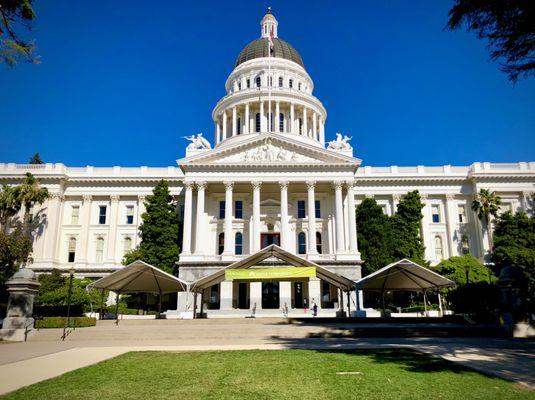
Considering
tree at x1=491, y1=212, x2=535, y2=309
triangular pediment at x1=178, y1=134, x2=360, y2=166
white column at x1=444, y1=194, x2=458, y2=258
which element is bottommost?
tree at x1=491, y1=212, x2=535, y2=309

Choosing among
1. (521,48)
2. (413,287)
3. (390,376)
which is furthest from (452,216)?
(390,376)

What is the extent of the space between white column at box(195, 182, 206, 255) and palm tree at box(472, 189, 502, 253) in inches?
1366

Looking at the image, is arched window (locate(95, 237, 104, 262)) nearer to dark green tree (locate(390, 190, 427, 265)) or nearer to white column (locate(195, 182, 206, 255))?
white column (locate(195, 182, 206, 255))

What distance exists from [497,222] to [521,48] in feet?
145

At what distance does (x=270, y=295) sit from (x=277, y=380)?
37.5 metres

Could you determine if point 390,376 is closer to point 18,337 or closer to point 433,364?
point 433,364

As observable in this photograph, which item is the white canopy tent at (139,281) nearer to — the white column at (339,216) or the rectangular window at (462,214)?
the white column at (339,216)

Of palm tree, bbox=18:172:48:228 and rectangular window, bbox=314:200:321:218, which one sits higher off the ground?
palm tree, bbox=18:172:48:228

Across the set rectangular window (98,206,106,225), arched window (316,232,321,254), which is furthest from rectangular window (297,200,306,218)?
rectangular window (98,206,106,225)

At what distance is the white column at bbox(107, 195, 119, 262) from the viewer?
186 feet

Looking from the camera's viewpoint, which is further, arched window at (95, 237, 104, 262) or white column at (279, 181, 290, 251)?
arched window at (95, 237, 104, 262)

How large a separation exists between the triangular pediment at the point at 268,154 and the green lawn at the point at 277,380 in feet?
119

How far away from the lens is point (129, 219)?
58906 mm

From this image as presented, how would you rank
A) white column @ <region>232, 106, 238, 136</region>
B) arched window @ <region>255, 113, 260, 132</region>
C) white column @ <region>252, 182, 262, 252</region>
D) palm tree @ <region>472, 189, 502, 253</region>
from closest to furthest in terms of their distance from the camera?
white column @ <region>252, 182, 262, 252</region>, palm tree @ <region>472, 189, 502, 253</region>, white column @ <region>232, 106, 238, 136</region>, arched window @ <region>255, 113, 260, 132</region>
